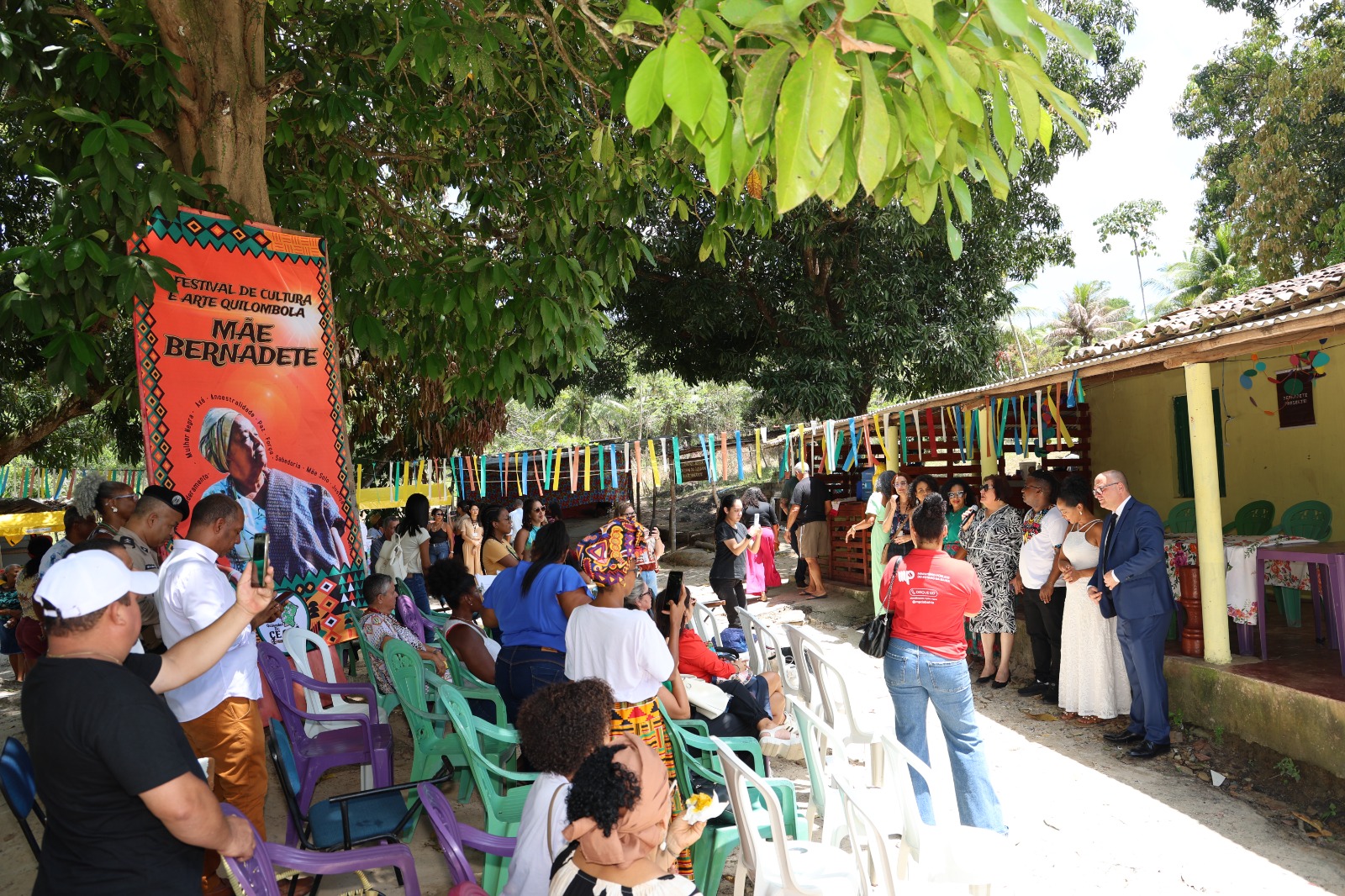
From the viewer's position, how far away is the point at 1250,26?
17891 millimetres

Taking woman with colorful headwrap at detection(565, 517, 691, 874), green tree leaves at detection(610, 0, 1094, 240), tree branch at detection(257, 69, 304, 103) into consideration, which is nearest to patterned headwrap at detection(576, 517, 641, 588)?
woman with colorful headwrap at detection(565, 517, 691, 874)

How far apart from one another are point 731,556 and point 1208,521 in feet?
13.4

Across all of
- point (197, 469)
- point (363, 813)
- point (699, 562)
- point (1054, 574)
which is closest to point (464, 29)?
point (197, 469)

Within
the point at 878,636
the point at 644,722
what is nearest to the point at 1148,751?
the point at 878,636

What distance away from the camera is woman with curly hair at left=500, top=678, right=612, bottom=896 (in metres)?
2.57

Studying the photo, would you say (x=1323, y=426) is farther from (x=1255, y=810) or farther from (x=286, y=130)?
(x=286, y=130)

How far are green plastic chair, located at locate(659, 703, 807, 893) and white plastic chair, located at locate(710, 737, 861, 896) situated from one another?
106 mm

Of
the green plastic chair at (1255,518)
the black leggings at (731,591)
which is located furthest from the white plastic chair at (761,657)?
the green plastic chair at (1255,518)

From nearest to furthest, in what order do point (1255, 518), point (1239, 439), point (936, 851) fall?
point (936, 851), point (1255, 518), point (1239, 439)

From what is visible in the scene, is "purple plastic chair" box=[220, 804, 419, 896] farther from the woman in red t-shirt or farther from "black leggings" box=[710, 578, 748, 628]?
"black leggings" box=[710, 578, 748, 628]

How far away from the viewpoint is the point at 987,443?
328 inches

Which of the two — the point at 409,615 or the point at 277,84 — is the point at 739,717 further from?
the point at 277,84

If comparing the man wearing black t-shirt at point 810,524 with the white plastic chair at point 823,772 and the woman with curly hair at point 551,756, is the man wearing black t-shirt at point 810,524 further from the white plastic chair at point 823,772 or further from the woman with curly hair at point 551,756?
the woman with curly hair at point 551,756

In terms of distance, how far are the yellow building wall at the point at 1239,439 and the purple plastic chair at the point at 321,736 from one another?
26.0ft
